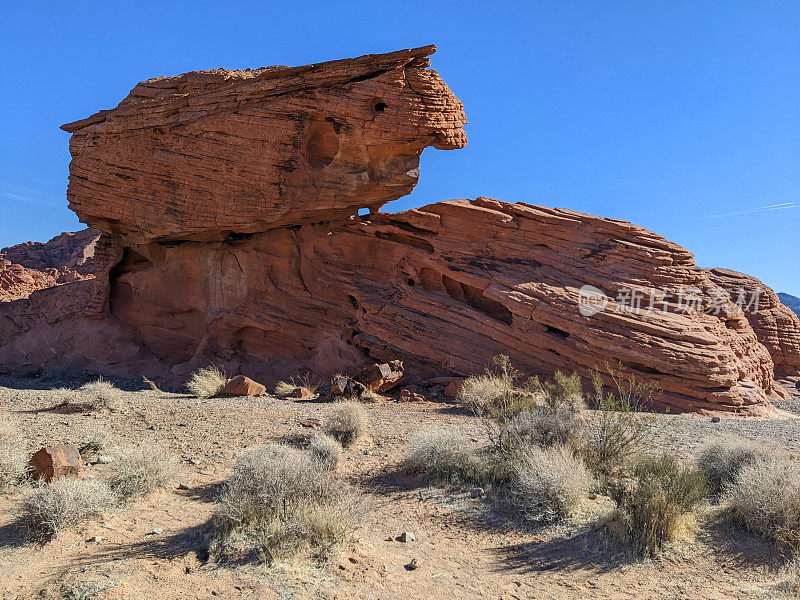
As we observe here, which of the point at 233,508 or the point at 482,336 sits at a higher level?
the point at 482,336

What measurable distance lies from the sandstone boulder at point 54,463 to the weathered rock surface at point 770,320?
2205cm

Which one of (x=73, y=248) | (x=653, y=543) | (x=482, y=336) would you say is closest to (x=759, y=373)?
(x=482, y=336)

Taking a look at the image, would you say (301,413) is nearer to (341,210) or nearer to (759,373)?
(341,210)

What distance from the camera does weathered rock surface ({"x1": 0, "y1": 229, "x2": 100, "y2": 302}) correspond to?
87.8ft

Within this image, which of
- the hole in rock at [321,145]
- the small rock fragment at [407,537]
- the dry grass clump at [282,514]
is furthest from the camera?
the hole in rock at [321,145]

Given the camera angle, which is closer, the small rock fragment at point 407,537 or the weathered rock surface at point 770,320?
the small rock fragment at point 407,537

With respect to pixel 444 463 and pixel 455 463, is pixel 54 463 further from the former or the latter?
pixel 455 463

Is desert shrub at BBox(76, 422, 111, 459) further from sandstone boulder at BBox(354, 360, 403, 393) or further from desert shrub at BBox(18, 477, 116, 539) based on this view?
sandstone boulder at BBox(354, 360, 403, 393)

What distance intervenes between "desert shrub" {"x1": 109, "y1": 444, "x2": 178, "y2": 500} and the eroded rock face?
29.3 feet

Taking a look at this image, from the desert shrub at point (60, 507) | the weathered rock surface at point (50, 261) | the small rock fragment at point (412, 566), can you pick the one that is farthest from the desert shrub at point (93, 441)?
the weathered rock surface at point (50, 261)

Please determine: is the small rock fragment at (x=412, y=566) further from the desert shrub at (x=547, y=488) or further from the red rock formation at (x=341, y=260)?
the red rock formation at (x=341, y=260)

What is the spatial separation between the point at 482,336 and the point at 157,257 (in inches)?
431

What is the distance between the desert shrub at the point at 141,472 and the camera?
20.6ft

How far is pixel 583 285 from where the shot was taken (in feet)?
44.0
